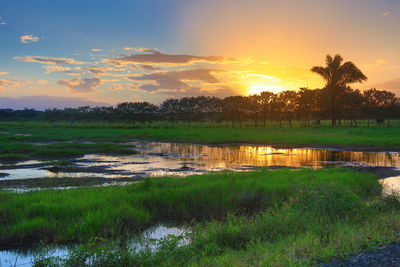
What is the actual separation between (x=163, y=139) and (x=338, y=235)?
58.4m

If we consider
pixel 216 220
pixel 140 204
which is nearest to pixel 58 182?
pixel 140 204

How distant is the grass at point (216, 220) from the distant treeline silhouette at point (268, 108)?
233ft

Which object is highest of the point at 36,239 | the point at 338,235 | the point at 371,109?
the point at 371,109

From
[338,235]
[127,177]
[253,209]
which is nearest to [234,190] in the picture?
[253,209]

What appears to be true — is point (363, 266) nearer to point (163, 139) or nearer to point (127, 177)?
point (127, 177)

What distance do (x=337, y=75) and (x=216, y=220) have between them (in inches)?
2890

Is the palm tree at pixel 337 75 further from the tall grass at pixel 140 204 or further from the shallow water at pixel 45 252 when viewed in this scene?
the shallow water at pixel 45 252

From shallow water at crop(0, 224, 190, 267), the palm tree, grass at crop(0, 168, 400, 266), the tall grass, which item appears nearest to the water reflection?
the tall grass

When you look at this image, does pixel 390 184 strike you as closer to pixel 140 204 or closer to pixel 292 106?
pixel 140 204

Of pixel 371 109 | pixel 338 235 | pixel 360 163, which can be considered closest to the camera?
pixel 338 235

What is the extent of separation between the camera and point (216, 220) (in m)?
12.6

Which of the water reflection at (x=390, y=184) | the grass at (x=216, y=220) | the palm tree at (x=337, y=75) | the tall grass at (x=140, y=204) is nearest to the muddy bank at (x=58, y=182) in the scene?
the tall grass at (x=140, y=204)

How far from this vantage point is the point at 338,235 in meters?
8.71

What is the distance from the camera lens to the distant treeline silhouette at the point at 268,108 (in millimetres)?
89188
